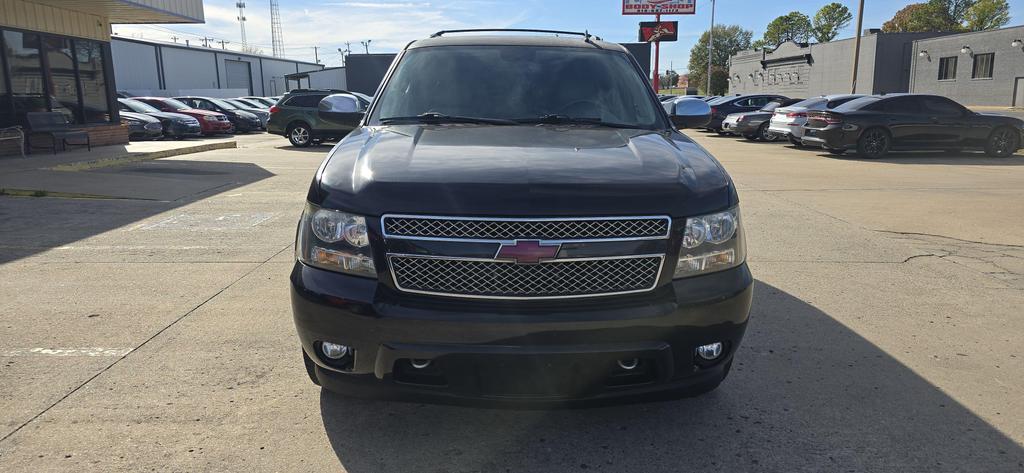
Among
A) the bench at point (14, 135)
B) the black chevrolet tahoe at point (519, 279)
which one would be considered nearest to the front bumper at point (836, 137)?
the black chevrolet tahoe at point (519, 279)

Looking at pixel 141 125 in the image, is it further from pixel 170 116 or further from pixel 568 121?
pixel 568 121

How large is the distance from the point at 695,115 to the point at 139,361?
12.1 ft

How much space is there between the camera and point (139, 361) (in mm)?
3752

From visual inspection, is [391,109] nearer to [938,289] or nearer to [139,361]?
[139,361]

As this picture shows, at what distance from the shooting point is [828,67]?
2122 inches

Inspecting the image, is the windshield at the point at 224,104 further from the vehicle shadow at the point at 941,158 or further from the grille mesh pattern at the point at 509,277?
the grille mesh pattern at the point at 509,277

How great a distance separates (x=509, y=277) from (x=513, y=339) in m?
0.23

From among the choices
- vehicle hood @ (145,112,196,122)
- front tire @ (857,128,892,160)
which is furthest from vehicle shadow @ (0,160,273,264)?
front tire @ (857,128,892,160)

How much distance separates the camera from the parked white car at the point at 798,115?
17.2 metres

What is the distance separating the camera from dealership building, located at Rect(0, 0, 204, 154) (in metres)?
14.7

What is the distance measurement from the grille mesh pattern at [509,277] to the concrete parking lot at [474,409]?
732 millimetres

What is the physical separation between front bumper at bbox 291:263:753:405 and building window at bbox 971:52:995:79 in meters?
46.0

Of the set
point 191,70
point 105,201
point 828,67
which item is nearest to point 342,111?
point 105,201

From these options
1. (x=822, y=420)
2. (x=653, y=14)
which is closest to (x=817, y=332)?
(x=822, y=420)
